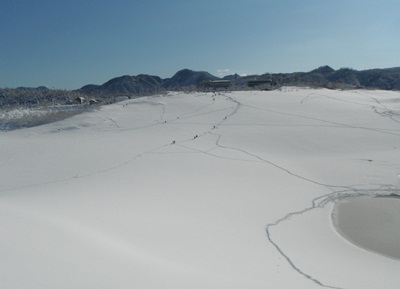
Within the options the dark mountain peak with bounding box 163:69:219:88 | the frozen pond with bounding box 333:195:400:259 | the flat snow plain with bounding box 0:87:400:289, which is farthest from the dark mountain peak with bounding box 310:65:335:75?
the frozen pond with bounding box 333:195:400:259

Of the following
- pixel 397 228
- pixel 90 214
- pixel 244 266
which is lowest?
pixel 397 228

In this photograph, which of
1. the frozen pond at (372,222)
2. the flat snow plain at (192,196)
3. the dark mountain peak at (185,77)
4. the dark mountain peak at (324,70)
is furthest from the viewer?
the dark mountain peak at (324,70)

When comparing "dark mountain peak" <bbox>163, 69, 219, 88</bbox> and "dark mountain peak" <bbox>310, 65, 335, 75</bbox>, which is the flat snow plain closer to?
"dark mountain peak" <bbox>163, 69, 219, 88</bbox>

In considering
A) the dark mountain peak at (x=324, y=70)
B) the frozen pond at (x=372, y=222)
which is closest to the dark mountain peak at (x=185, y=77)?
the dark mountain peak at (x=324, y=70)

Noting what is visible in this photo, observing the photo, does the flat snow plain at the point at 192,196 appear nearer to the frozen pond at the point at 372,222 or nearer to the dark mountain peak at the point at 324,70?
the frozen pond at the point at 372,222

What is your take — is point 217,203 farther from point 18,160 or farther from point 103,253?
point 18,160

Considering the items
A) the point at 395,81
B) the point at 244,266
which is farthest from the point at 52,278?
the point at 395,81
